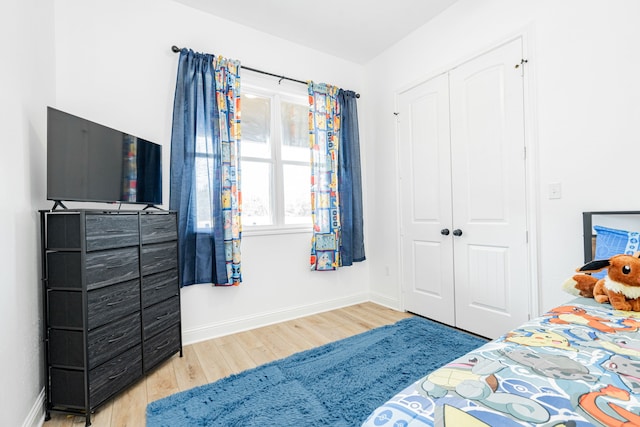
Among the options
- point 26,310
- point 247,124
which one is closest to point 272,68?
point 247,124

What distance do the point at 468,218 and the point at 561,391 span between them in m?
2.06

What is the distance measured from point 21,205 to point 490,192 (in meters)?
3.05

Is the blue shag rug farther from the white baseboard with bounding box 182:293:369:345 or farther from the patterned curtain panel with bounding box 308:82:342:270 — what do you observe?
the patterned curtain panel with bounding box 308:82:342:270

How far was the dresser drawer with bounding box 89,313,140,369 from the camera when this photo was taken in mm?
1592

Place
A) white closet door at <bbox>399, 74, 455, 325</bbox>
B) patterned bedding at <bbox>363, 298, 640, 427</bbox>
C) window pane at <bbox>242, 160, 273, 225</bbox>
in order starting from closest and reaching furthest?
1. patterned bedding at <bbox>363, 298, 640, 427</bbox>
2. white closet door at <bbox>399, 74, 455, 325</bbox>
3. window pane at <bbox>242, 160, 273, 225</bbox>

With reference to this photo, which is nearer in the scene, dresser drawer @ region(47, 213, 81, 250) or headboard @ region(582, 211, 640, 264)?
dresser drawer @ region(47, 213, 81, 250)

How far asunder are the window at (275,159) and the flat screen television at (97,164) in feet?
2.85

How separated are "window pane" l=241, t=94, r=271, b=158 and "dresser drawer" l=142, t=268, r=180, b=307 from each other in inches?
52.0

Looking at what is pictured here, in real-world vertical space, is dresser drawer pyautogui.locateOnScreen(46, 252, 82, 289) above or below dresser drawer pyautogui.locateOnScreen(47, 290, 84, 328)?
above

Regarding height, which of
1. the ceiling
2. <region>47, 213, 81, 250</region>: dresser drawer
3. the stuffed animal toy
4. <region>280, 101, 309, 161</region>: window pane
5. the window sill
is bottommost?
the stuffed animal toy

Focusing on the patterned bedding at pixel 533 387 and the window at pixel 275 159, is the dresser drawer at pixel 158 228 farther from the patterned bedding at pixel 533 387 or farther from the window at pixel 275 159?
the patterned bedding at pixel 533 387

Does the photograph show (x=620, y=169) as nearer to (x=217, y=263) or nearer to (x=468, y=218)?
(x=468, y=218)

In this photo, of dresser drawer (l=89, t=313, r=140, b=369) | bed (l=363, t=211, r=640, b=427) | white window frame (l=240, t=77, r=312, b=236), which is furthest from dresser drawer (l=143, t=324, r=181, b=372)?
bed (l=363, t=211, r=640, b=427)

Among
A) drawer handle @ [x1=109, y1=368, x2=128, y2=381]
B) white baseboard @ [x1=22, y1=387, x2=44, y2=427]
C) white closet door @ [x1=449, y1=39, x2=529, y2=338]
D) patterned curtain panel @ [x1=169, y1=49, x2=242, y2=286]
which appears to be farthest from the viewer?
patterned curtain panel @ [x1=169, y1=49, x2=242, y2=286]
